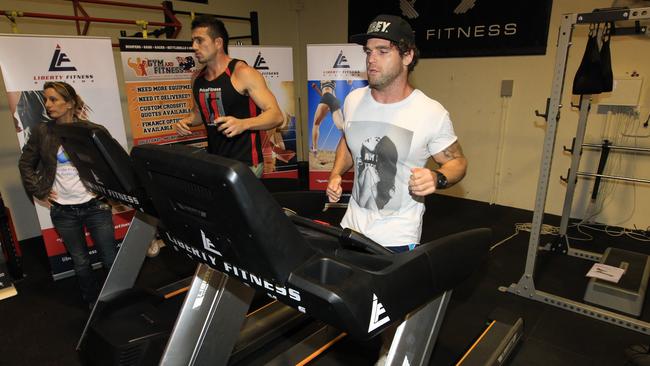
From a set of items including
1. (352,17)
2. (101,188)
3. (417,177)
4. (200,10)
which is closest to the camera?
(417,177)

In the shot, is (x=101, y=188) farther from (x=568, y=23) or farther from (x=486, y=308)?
(x=568, y=23)

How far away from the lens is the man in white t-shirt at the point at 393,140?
5.17 feet

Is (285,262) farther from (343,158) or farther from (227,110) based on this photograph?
(227,110)

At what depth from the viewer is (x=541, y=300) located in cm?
292

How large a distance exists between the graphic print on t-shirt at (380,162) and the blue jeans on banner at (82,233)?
6.71 ft

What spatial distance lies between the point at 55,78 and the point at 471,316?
138 inches

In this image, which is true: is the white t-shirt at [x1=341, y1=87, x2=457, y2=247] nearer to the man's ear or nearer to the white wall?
the man's ear

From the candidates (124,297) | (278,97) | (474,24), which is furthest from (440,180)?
(474,24)

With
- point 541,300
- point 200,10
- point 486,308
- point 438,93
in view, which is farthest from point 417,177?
point 200,10

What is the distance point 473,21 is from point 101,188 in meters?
4.28

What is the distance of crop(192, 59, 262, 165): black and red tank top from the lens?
7.88 feet

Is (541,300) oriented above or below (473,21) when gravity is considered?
below

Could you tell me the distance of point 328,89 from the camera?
15.0 ft

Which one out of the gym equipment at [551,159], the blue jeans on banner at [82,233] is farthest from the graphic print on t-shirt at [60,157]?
the gym equipment at [551,159]
